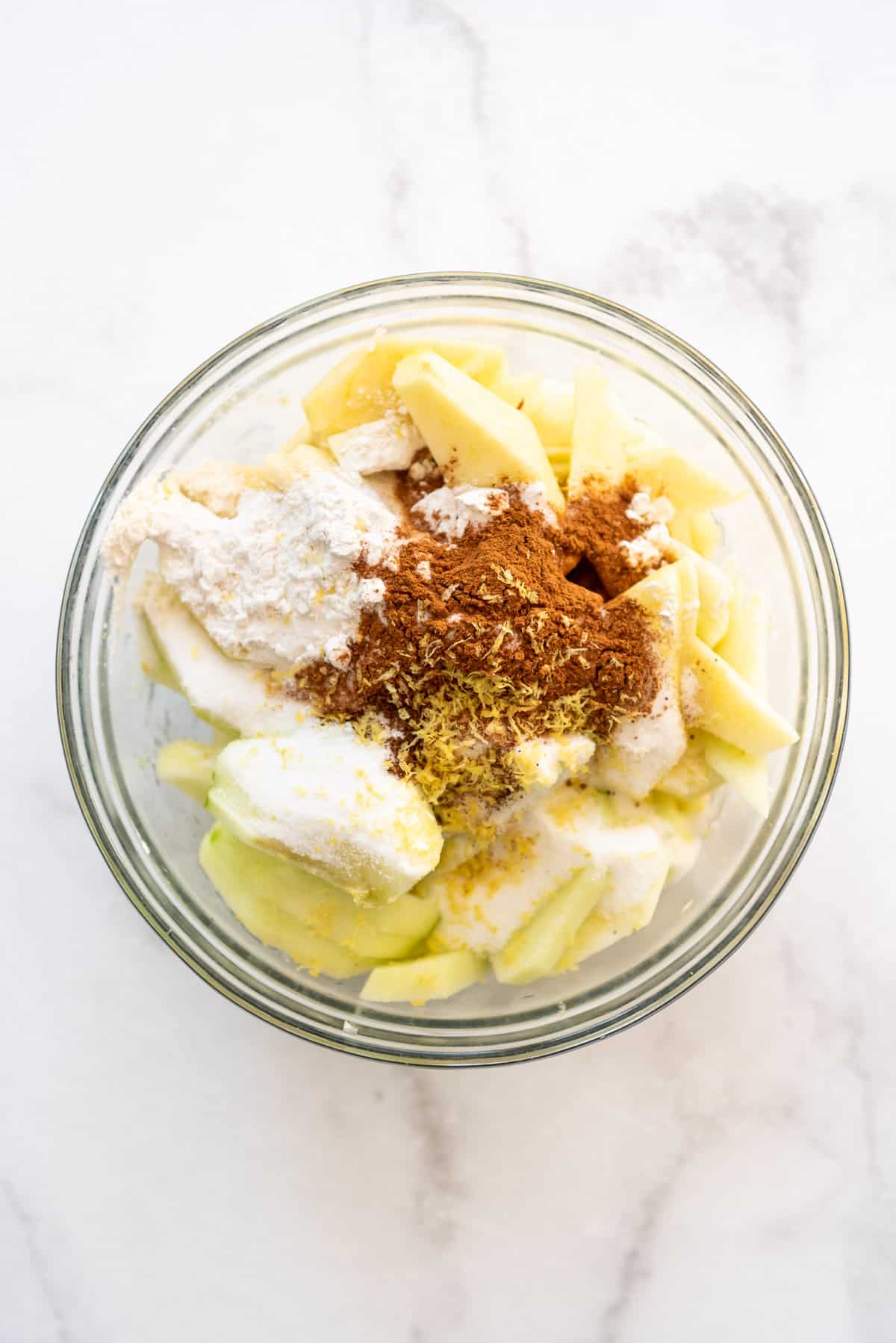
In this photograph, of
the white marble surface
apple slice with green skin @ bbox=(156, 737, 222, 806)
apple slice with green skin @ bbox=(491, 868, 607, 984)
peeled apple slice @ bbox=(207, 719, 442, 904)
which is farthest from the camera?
the white marble surface

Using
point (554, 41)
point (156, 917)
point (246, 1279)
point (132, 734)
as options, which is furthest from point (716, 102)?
point (246, 1279)

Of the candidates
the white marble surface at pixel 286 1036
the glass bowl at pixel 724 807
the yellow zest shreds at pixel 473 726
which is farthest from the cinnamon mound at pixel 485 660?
the white marble surface at pixel 286 1036

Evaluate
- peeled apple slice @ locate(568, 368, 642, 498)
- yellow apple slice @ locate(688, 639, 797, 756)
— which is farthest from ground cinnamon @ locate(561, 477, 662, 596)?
yellow apple slice @ locate(688, 639, 797, 756)

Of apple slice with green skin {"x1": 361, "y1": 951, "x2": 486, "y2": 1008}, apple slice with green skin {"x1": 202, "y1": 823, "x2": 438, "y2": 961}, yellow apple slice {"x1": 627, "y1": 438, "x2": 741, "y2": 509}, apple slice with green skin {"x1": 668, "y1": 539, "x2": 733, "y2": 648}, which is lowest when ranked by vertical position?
apple slice with green skin {"x1": 361, "y1": 951, "x2": 486, "y2": 1008}

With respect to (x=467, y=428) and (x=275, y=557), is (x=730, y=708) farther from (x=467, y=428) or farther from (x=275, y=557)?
(x=275, y=557)

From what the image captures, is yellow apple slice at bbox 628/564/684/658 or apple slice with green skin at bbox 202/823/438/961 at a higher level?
yellow apple slice at bbox 628/564/684/658

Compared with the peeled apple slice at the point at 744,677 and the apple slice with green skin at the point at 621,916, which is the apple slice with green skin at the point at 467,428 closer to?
the peeled apple slice at the point at 744,677

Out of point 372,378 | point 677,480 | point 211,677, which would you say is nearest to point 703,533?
point 677,480

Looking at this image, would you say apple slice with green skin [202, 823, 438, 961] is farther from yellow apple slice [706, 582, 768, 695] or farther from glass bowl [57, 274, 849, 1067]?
yellow apple slice [706, 582, 768, 695]
